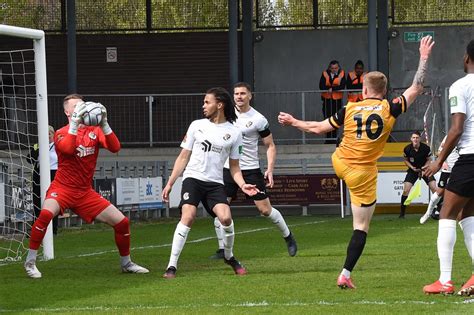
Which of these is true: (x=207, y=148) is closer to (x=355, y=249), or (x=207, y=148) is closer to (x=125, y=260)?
(x=125, y=260)

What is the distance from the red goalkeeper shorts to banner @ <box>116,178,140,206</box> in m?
12.5

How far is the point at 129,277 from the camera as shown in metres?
14.0

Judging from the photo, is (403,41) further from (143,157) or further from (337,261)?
(337,261)

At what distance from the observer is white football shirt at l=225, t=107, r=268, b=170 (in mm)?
16500

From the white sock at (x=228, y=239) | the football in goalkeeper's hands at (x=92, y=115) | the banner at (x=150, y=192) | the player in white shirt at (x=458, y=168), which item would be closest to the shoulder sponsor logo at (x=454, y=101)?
the player in white shirt at (x=458, y=168)

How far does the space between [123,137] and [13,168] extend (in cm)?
A: 970

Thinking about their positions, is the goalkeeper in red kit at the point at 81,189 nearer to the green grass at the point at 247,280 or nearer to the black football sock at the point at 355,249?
the green grass at the point at 247,280

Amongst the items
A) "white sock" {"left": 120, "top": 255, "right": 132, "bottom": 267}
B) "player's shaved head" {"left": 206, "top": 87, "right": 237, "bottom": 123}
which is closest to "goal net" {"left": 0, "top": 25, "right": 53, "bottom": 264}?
"white sock" {"left": 120, "top": 255, "right": 132, "bottom": 267}

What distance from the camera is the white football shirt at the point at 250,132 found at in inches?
650

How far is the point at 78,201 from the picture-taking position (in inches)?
572

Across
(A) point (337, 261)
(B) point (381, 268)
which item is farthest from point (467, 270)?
(A) point (337, 261)

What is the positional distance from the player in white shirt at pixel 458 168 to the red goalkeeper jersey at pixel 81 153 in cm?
437

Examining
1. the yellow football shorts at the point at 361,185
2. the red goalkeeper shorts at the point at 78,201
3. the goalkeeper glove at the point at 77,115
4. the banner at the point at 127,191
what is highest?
the goalkeeper glove at the point at 77,115

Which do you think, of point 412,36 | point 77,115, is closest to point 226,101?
point 77,115
